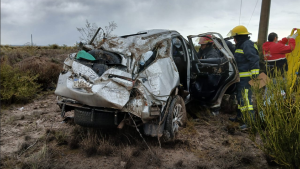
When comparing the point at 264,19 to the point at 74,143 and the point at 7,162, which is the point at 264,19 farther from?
the point at 7,162

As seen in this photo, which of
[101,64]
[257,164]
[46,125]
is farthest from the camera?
[46,125]

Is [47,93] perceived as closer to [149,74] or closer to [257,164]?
[149,74]

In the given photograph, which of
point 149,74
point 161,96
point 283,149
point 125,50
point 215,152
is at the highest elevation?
point 125,50

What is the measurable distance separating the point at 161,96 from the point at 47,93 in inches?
202

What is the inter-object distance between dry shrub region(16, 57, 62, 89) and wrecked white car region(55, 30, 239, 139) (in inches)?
163

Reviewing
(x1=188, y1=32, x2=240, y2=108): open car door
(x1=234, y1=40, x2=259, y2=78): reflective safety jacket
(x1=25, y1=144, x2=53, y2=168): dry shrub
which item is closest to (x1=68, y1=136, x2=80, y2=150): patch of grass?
(x1=25, y1=144, x2=53, y2=168): dry shrub

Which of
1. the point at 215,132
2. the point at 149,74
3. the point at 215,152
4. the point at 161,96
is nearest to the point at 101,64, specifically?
the point at 149,74

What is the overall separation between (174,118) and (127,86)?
124cm

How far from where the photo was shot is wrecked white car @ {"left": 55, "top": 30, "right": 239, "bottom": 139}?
11.2 ft

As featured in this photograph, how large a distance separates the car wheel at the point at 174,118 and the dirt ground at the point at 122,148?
0.16 metres

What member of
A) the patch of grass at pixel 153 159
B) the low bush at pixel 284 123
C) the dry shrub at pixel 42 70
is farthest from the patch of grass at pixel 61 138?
the dry shrub at pixel 42 70

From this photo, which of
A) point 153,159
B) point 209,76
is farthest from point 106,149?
point 209,76

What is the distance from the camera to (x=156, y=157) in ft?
11.5

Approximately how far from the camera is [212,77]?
17.3 feet
